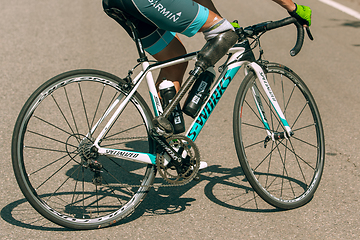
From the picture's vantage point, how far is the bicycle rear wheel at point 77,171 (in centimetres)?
280

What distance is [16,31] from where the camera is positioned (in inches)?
310

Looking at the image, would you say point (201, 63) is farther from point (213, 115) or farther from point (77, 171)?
point (213, 115)

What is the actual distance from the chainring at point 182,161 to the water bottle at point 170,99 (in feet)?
0.40

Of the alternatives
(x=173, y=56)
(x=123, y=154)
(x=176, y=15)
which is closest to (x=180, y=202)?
(x=123, y=154)

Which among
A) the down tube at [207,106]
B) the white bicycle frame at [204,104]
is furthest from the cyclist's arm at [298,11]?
the down tube at [207,106]

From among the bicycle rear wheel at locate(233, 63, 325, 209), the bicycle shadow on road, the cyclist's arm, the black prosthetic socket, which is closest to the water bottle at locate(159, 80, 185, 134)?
the black prosthetic socket

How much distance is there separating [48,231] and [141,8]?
172cm

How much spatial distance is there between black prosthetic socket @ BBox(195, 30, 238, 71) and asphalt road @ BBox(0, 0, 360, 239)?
3.90 feet

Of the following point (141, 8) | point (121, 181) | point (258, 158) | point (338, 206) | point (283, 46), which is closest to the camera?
point (141, 8)

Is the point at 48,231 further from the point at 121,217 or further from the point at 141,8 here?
the point at 141,8

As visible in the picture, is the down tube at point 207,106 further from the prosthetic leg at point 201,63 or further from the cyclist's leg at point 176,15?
the cyclist's leg at point 176,15

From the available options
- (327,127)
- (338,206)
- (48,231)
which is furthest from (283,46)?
(48,231)

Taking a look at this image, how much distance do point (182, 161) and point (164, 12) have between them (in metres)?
1.09

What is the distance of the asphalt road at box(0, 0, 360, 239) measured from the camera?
3.11 m
